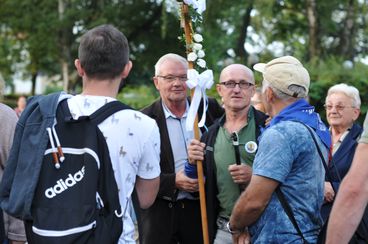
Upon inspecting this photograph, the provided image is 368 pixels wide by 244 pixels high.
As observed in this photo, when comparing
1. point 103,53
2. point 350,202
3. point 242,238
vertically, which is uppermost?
point 103,53

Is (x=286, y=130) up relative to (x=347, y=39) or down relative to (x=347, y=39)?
down

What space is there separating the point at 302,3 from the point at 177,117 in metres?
16.6

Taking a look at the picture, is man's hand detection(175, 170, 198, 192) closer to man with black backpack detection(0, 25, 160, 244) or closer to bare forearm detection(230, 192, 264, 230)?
bare forearm detection(230, 192, 264, 230)

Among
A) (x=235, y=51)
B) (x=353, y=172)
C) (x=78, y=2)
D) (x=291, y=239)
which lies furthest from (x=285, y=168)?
(x=78, y=2)

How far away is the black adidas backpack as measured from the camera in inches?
106

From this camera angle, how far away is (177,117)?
192 inches

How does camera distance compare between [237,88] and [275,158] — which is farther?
[237,88]

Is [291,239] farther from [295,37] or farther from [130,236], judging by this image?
[295,37]

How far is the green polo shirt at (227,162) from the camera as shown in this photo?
419cm

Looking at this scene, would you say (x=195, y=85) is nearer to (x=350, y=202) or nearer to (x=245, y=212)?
(x=245, y=212)

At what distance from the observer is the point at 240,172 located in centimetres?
398

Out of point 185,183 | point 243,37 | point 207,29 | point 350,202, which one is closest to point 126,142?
point 350,202

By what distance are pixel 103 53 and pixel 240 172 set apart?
1561mm

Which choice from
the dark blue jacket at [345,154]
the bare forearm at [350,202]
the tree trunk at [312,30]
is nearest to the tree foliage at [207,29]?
the tree trunk at [312,30]
